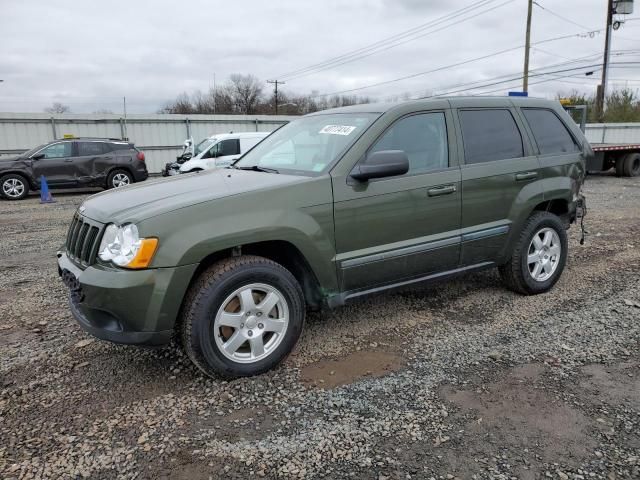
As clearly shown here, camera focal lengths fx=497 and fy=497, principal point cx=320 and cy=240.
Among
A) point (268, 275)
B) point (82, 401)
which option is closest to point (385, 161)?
point (268, 275)

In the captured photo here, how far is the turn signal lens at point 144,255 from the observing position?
2873 mm

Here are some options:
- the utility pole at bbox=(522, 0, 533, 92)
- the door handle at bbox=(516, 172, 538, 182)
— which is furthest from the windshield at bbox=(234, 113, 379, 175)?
the utility pole at bbox=(522, 0, 533, 92)

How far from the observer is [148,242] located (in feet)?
9.45

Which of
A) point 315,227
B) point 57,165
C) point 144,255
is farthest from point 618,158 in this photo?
point 57,165

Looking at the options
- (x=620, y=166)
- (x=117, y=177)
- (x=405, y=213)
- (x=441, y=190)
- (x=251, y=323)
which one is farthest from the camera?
(x=620, y=166)

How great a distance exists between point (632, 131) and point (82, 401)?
79.0 ft

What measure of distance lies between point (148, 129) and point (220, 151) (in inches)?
332

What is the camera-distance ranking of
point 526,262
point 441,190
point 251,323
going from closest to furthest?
point 251,323, point 441,190, point 526,262

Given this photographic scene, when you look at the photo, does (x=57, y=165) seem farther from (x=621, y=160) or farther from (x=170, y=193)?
(x=621, y=160)

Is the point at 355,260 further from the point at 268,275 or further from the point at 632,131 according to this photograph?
the point at 632,131

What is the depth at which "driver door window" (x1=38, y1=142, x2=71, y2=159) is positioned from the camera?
577 inches

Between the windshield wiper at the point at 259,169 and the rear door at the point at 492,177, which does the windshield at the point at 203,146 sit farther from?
Answer: the rear door at the point at 492,177

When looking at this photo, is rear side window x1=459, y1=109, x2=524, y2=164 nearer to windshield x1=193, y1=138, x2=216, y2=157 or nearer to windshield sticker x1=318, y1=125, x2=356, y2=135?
windshield sticker x1=318, y1=125, x2=356, y2=135

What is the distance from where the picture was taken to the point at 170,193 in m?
Answer: 3.38
